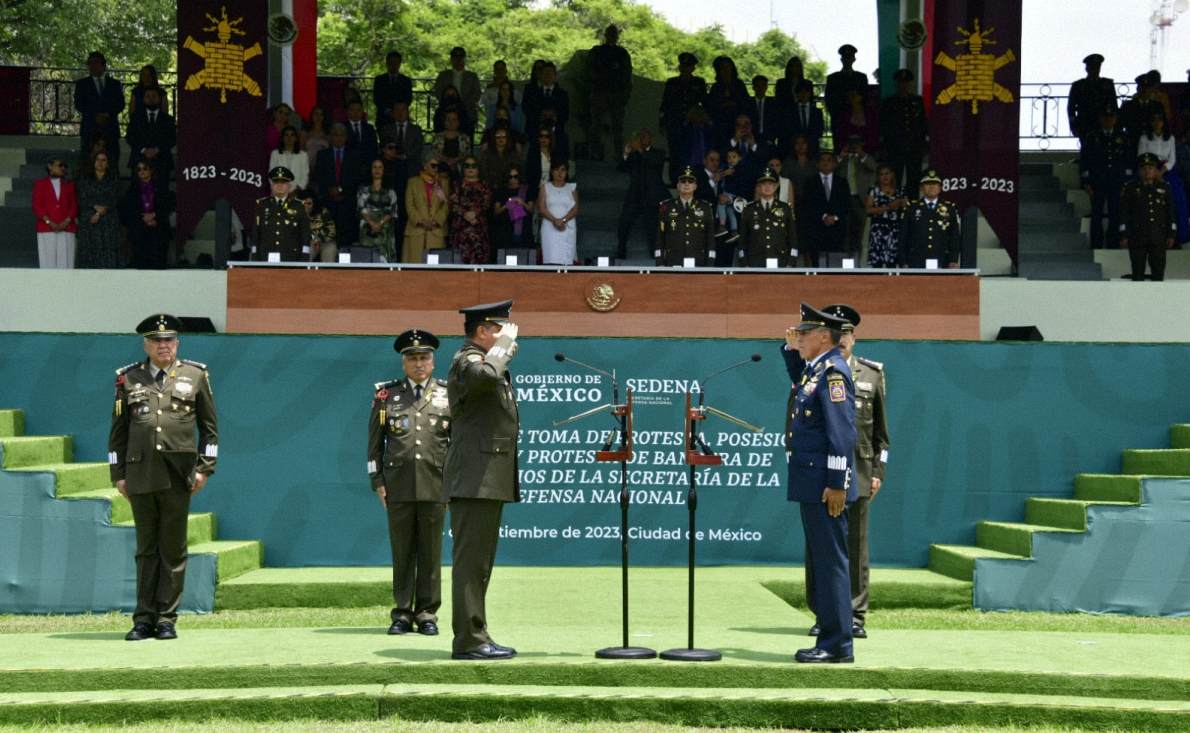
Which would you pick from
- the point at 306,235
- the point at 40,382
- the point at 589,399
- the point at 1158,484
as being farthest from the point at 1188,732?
the point at 306,235

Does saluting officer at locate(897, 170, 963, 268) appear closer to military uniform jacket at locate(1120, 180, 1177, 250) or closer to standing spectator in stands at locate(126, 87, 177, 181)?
military uniform jacket at locate(1120, 180, 1177, 250)

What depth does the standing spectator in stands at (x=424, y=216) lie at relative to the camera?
674 inches

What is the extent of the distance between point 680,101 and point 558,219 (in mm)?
3431

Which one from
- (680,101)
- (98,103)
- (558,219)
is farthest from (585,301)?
(98,103)

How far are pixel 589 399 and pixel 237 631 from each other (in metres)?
3.86

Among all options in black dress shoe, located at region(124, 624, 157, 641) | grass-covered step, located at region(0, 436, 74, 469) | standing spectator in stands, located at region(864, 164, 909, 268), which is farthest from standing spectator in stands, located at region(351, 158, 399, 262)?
black dress shoe, located at region(124, 624, 157, 641)

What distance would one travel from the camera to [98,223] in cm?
1827

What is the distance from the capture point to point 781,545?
498 inches

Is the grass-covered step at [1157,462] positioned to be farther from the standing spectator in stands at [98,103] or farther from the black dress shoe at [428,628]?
the standing spectator in stands at [98,103]

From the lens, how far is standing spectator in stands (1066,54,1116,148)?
20.2 metres

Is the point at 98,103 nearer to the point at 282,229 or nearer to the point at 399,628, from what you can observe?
the point at 282,229

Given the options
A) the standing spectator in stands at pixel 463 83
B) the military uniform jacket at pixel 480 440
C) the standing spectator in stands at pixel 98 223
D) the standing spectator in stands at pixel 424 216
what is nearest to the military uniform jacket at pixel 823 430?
the military uniform jacket at pixel 480 440

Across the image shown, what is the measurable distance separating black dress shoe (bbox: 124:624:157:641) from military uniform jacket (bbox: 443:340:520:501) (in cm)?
220

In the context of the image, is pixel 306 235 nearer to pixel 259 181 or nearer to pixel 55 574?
pixel 259 181
